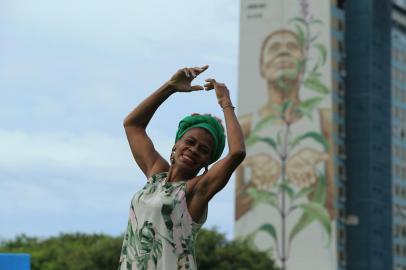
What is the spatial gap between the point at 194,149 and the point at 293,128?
102 metres

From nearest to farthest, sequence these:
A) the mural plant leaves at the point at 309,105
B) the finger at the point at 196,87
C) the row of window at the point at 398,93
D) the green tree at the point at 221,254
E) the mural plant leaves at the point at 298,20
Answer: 1. the finger at the point at 196,87
2. the green tree at the point at 221,254
3. the mural plant leaves at the point at 309,105
4. the mural plant leaves at the point at 298,20
5. the row of window at the point at 398,93

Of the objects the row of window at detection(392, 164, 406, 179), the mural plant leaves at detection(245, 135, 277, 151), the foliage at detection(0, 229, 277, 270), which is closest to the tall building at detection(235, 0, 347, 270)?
the mural plant leaves at detection(245, 135, 277, 151)

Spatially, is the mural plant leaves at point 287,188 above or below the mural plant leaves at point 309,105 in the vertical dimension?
below

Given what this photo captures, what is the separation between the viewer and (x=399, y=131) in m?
116

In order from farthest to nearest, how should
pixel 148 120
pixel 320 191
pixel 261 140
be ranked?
pixel 261 140
pixel 320 191
pixel 148 120

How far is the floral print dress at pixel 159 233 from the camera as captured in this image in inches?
263

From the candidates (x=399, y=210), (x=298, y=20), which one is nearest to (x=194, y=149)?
(x=298, y=20)

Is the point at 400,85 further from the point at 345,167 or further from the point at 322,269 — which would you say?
the point at 322,269

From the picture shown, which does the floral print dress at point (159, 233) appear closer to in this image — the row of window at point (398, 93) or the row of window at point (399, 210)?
the row of window at point (399, 210)

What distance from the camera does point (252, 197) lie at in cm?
10869

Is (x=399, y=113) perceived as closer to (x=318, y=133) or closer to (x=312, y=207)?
(x=318, y=133)

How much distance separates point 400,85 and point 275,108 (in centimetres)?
1698

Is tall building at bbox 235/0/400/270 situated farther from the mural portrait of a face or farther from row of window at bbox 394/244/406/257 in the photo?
row of window at bbox 394/244/406/257

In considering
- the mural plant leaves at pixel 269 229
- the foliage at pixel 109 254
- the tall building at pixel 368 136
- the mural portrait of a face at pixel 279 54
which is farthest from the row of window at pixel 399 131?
the foliage at pixel 109 254
